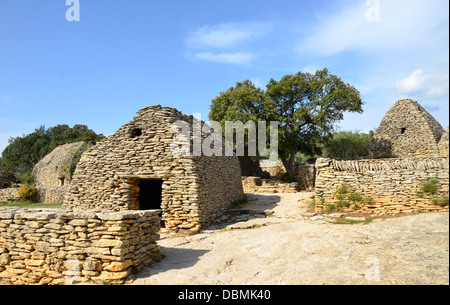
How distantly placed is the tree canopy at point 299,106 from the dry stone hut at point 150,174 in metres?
13.0

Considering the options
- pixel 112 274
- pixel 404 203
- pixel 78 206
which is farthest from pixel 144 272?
pixel 404 203

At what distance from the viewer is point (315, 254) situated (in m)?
6.13

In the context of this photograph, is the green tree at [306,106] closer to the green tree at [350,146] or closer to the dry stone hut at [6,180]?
the green tree at [350,146]

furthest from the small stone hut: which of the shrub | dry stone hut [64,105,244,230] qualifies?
the shrub

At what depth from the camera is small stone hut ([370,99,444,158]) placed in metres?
20.4

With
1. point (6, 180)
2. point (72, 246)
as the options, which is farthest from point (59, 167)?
point (72, 246)

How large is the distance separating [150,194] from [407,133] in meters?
21.3

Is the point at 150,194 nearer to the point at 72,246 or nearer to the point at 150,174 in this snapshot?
the point at 150,174

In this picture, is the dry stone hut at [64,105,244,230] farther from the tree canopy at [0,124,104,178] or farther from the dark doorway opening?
the tree canopy at [0,124,104,178]

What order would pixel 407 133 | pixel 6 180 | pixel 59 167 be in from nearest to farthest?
1. pixel 407 133
2. pixel 59 167
3. pixel 6 180

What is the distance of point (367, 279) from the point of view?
15.3 feet

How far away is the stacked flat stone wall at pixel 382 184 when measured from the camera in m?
8.22

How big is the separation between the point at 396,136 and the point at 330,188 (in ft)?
54.7
